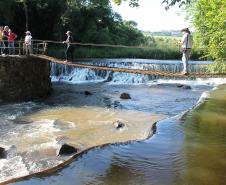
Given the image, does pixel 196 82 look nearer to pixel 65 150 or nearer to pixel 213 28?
pixel 213 28

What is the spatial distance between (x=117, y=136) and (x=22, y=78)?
985 centimetres

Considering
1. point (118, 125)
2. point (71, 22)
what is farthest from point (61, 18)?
point (118, 125)

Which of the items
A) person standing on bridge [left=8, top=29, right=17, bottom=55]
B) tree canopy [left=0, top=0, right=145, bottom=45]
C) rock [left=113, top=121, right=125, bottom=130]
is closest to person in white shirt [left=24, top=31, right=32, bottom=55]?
person standing on bridge [left=8, top=29, right=17, bottom=55]

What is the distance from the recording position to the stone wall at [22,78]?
909 inches

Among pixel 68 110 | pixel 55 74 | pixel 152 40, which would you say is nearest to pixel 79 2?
pixel 55 74

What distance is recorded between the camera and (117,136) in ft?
51.9

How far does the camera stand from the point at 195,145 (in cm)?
1247

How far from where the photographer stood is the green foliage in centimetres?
2162

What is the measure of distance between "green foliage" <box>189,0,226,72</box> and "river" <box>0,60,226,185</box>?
2119 millimetres

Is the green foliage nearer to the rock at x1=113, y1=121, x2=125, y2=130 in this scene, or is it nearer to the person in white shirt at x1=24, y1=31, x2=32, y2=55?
the rock at x1=113, y1=121, x2=125, y2=130

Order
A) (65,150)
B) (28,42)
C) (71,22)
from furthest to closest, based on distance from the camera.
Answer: (71,22), (28,42), (65,150)

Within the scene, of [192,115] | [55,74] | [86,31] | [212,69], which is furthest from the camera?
[86,31]

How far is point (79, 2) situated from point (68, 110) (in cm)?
3195

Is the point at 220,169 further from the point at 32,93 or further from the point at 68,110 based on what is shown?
the point at 32,93
